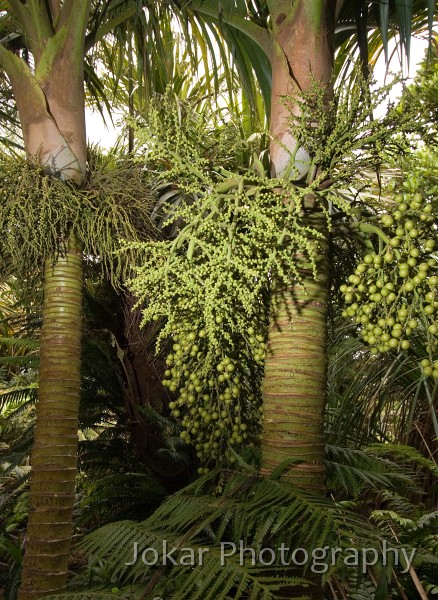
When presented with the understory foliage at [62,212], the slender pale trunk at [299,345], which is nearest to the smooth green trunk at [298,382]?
the slender pale trunk at [299,345]

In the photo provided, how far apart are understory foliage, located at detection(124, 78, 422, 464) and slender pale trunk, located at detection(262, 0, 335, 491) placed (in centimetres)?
4

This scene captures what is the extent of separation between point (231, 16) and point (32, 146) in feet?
2.68

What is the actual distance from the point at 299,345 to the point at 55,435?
3.53 feet

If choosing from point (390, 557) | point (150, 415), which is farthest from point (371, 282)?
point (150, 415)

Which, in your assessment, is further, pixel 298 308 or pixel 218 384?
pixel 218 384

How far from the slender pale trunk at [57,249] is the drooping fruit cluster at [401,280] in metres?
1.11

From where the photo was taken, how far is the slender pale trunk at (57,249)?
198 centimetres

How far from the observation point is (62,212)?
1929mm

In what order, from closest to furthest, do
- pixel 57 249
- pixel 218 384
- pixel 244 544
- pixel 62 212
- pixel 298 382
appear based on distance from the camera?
pixel 244 544, pixel 298 382, pixel 218 384, pixel 62 212, pixel 57 249

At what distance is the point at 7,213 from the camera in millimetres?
1885

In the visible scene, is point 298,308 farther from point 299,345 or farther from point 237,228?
point 237,228

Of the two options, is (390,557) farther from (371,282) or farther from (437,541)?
(437,541)

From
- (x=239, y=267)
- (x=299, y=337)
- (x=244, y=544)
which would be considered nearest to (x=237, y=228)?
(x=239, y=267)

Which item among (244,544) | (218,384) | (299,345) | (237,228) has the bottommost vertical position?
(244,544)
